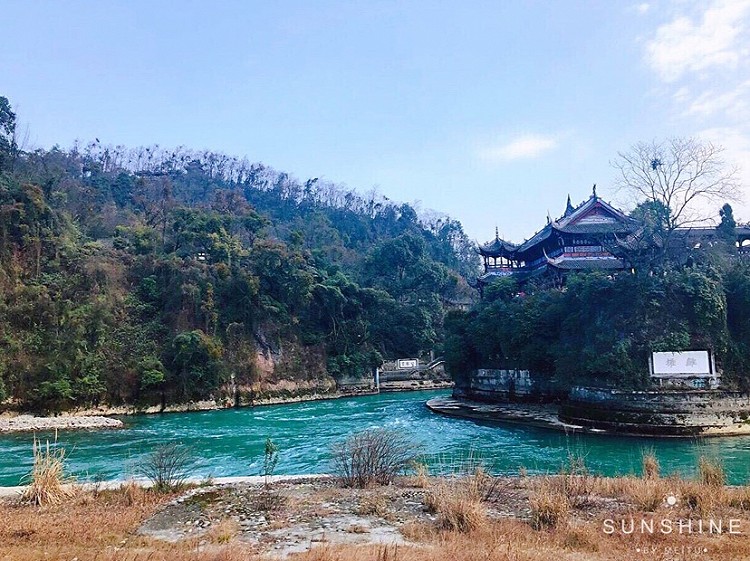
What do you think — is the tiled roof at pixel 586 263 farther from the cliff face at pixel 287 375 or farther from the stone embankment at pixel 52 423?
the stone embankment at pixel 52 423

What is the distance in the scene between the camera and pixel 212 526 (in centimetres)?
793

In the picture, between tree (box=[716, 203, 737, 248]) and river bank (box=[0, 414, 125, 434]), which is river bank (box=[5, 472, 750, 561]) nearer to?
river bank (box=[0, 414, 125, 434])

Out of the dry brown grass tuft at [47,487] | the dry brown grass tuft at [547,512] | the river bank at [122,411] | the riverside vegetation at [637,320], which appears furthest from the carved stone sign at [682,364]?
the river bank at [122,411]

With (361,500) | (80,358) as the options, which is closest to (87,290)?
(80,358)

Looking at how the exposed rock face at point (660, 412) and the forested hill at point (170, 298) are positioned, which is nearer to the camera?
the exposed rock face at point (660, 412)

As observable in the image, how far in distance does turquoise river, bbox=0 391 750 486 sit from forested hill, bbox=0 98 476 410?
21.8ft

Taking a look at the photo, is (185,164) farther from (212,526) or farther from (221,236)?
(212,526)

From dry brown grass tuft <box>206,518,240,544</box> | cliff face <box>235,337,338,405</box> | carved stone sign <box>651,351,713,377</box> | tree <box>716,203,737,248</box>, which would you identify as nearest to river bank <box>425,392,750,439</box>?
carved stone sign <box>651,351,713,377</box>

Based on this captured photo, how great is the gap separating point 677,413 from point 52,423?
Result: 1180 inches

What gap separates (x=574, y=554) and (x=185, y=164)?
83.3m

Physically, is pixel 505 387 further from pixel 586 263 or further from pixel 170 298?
pixel 170 298

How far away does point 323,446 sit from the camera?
69.7ft

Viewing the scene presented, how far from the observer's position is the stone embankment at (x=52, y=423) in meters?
27.0

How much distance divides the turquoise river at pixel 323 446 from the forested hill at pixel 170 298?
6.65 metres
